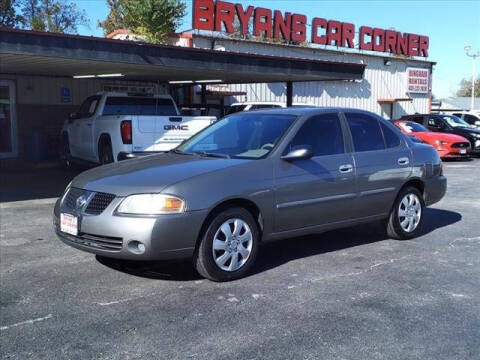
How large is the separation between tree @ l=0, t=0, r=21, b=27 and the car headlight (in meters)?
40.5

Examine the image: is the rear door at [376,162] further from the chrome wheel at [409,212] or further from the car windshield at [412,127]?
the car windshield at [412,127]

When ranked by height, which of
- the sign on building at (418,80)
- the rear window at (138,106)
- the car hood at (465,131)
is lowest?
the car hood at (465,131)

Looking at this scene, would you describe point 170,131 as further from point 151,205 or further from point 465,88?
point 465,88

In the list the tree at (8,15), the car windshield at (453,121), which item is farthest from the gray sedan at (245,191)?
the tree at (8,15)

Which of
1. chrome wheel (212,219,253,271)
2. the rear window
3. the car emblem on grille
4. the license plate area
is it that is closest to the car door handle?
chrome wheel (212,219,253,271)

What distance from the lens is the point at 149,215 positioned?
4789mm

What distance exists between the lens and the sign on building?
29.6 m

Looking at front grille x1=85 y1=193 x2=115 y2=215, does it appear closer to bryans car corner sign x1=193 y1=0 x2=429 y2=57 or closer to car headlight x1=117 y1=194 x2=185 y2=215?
car headlight x1=117 y1=194 x2=185 y2=215

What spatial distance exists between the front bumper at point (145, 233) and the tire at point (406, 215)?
3.00m

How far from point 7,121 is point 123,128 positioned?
8.23 metres

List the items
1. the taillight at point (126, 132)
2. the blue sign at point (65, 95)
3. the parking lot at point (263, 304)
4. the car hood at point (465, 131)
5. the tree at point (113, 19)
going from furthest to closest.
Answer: the tree at point (113, 19) → the car hood at point (465, 131) → the blue sign at point (65, 95) → the taillight at point (126, 132) → the parking lot at point (263, 304)

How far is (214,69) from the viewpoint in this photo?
459 inches

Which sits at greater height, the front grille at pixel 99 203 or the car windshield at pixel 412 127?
the car windshield at pixel 412 127

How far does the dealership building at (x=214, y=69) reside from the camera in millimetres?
10172
